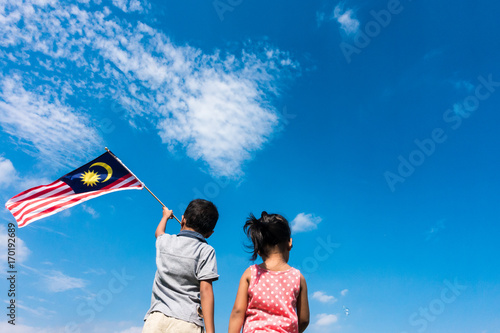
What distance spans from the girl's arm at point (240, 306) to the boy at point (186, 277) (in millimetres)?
233

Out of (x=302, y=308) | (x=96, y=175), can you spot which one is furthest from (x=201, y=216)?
(x=96, y=175)

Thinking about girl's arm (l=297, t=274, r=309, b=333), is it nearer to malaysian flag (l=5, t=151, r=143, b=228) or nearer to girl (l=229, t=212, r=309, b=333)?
girl (l=229, t=212, r=309, b=333)

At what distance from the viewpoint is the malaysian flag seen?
22.3 ft

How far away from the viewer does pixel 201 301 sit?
12.4 ft

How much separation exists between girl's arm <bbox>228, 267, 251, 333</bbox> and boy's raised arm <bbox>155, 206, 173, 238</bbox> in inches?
54.0

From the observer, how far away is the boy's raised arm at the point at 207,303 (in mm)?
3627

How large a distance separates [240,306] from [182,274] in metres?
0.77

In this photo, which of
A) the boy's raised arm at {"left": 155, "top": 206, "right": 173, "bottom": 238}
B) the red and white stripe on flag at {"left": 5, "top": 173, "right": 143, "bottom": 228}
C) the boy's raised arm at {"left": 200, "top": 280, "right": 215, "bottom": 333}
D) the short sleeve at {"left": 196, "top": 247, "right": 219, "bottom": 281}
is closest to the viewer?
the boy's raised arm at {"left": 200, "top": 280, "right": 215, "bottom": 333}

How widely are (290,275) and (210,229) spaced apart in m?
1.22

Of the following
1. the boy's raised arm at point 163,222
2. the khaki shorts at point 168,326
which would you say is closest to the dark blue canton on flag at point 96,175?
the boy's raised arm at point 163,222

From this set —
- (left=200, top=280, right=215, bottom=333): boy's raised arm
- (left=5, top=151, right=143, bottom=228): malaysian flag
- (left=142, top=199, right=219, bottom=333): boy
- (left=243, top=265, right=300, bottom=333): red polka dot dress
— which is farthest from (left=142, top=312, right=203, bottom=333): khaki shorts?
(left=5, top=151, right=143, bottom=228): malaysian flag

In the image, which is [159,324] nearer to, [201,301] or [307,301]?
[201,301]

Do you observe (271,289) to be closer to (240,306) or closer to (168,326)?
(240,306)

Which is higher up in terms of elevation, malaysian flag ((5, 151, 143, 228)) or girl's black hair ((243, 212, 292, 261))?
malaysian flag ((5, 151, 143, 228))
